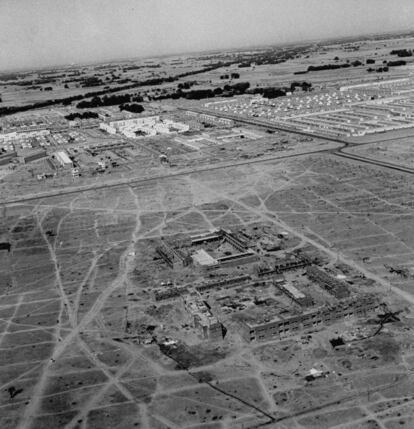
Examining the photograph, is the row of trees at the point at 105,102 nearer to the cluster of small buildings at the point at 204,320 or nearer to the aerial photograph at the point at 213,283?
the aerial photograph at the point at 213,283

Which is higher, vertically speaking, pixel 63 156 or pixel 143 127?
pixel 63 156

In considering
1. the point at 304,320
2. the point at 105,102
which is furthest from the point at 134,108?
the point at 304,320

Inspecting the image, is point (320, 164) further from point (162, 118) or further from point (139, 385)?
point (162, 118)

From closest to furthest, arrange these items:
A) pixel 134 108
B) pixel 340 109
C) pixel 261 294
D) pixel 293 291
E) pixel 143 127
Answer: pixel 293 291
pixel 261 294
pixel 143 127
pixel 340 109
pixel 134 108

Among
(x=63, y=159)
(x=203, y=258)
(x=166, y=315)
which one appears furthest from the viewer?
(x=63, y=159)

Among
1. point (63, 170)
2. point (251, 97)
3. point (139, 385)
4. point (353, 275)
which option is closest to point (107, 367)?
point (139, 385)

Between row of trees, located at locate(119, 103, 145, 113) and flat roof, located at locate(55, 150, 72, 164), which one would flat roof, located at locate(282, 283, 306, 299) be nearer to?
flat roof, located at locate(55, 150, 72, 164)

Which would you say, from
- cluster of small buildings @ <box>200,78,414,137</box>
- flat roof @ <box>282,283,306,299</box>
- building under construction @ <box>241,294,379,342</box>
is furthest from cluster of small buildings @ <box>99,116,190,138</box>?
building under construction @ <box>241,294,379,342</box>

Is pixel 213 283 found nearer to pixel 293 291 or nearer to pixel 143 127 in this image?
pixel 293 291
